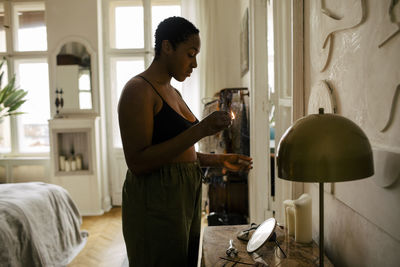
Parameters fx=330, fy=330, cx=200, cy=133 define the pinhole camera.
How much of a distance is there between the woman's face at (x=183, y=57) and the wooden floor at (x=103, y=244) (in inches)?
82.2

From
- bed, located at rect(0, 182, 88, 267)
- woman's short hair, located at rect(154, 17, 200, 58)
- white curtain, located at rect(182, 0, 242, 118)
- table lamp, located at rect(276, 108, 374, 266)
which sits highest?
white curtain, located at rect(182, 0, 242, 118)

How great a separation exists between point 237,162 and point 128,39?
3.72 metres

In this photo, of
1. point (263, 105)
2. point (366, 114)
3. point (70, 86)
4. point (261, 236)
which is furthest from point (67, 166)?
point (366, 114)

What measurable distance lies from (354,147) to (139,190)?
70cm

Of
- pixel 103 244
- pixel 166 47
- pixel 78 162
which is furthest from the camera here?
pixel 78 162

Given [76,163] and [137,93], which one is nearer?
[137,93]

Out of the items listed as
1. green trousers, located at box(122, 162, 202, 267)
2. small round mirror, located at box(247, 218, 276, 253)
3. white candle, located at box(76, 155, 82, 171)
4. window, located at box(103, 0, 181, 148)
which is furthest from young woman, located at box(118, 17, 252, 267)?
window, located at box(103, 0, 181, 148)

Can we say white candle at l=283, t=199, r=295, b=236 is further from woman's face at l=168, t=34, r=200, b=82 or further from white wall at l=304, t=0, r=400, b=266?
woman's face at l=168, t=34, r=200, b=82

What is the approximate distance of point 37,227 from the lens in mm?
2309

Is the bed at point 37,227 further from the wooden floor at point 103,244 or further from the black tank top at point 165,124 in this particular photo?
Answer: the black tank top at point 165,124

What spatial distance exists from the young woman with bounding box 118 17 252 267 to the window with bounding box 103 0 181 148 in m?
3.38

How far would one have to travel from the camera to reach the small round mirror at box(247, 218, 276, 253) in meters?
1.03

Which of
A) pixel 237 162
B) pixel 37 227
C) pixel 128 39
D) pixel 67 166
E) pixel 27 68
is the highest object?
pixel 128 39

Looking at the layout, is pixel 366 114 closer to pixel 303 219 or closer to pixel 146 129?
pixel 303 219
